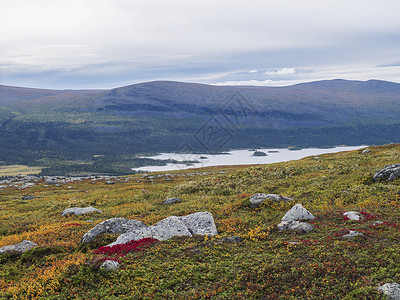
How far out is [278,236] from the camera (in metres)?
18.2

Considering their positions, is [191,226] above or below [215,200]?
above

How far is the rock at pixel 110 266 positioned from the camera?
47.3ft

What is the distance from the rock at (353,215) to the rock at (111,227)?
14.2m

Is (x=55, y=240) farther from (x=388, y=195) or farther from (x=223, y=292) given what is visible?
(x=388, y=195)

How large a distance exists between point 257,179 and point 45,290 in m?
34.5

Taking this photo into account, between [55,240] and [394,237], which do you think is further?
[55,240]

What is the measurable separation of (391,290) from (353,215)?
996cm

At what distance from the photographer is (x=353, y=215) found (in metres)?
20.3

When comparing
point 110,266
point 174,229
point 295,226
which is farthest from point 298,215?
point 110,266

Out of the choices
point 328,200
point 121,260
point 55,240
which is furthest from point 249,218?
point 55,240

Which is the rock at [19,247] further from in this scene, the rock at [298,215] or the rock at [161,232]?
the rock at [298,215]

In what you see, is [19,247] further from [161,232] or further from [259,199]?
[259,199]

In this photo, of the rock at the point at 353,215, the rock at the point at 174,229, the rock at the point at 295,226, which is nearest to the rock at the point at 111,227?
the rock at the point at 174,229

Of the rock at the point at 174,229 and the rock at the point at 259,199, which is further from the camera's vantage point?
the rock at the point at 259,199
